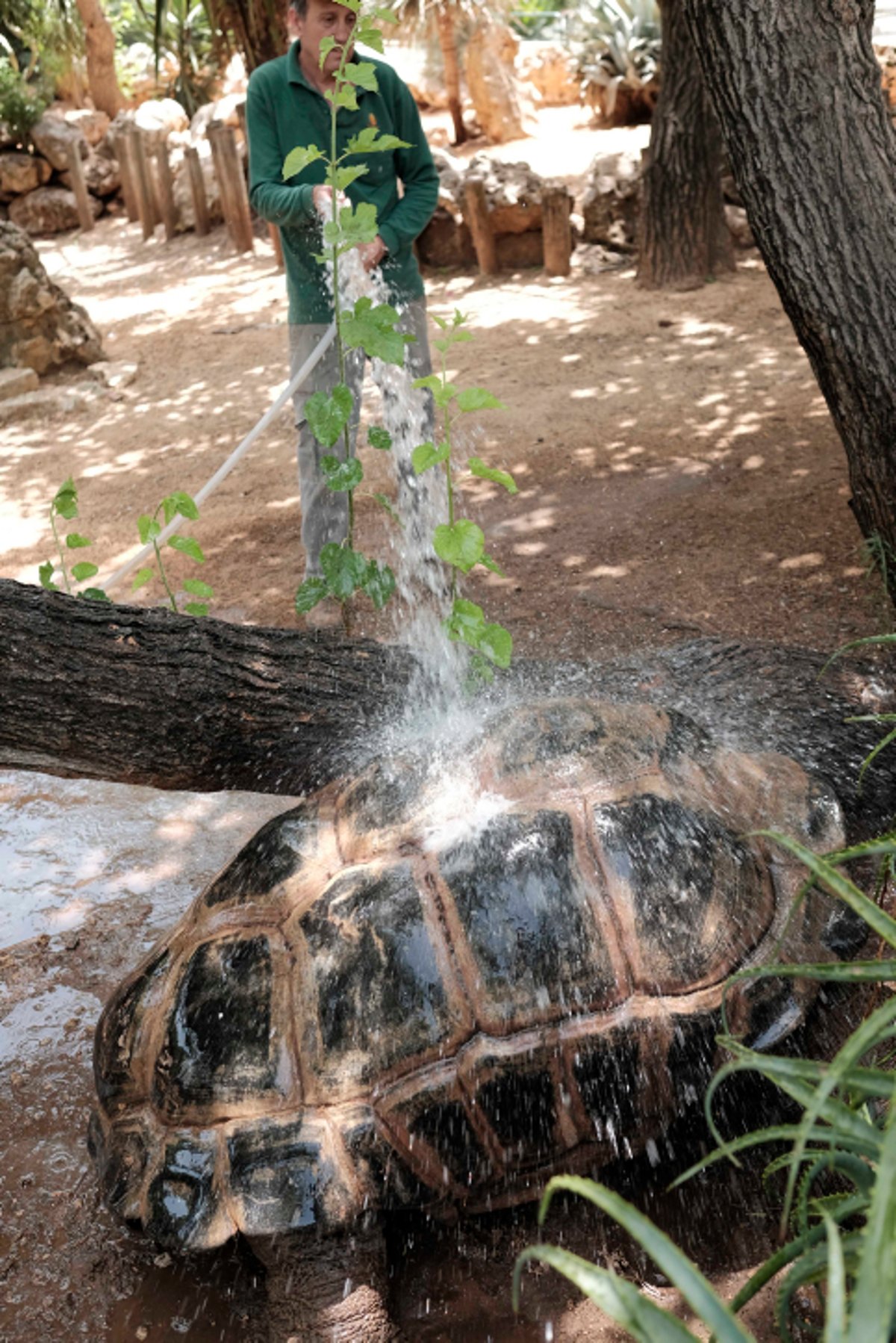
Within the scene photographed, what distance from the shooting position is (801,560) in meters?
4.80

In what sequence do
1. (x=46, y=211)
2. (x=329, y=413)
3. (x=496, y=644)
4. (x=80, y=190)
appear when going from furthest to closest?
(x=46, y=211), (x=80, y=190), (x=329, y=413), (x=496, y=644)

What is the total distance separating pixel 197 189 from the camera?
43.6ft

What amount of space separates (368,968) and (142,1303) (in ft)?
2.68

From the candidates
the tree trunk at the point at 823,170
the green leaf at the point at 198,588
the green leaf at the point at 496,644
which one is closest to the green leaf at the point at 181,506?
the green leaf at the point at 198,588

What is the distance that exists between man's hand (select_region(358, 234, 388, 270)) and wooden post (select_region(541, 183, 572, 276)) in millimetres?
6013

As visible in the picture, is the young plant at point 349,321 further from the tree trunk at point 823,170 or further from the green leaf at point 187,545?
the tree trunk at point 823,170

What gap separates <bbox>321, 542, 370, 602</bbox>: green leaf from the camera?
3.72m

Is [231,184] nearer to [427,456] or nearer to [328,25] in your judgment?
[328,25]

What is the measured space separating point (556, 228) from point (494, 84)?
740 centimetres

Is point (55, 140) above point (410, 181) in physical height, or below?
above

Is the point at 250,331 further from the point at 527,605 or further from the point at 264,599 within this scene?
the point at 527,605

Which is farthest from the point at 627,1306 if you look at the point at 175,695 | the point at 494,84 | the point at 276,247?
the point at 494,84

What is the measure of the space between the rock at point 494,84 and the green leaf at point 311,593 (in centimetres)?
1370

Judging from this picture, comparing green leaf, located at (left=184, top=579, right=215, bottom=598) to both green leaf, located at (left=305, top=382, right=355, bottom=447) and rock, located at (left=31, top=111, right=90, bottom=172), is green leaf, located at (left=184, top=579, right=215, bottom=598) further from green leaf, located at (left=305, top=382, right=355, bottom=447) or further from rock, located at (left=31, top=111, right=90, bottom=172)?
rock, located at (left=31, top=111, right=90, bottom=172)
